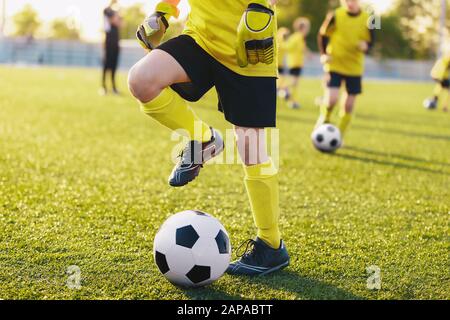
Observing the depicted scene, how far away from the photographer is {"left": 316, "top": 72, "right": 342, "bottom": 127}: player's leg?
7.39 meters

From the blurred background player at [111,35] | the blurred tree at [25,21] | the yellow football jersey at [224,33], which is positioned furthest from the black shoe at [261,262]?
the blurred tree at [25,21]

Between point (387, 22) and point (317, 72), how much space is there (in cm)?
2000

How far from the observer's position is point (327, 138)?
6879 millimetres

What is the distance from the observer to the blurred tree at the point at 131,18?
70.6m

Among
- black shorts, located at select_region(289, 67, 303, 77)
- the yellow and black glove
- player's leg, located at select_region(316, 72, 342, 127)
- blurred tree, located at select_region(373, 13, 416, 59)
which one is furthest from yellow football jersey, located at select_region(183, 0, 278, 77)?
blurred tree, located at select_region(373, 13, 416, 59)

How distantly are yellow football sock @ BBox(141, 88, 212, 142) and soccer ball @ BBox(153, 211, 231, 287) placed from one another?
0.44m

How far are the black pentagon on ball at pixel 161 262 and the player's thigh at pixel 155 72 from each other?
798mm

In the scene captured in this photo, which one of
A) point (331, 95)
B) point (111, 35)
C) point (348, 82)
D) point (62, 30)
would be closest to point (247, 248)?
point (331, 95)

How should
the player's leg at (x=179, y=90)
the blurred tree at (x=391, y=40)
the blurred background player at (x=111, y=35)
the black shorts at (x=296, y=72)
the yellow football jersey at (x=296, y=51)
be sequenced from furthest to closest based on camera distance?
the blurred tree at (x=391, y=40), the yellow football jersey at (x=296, y=51), the black shorts at (x=296, y=72), the blurred background player at (x=111, y=35), the player's leg at (x=179, y=90)

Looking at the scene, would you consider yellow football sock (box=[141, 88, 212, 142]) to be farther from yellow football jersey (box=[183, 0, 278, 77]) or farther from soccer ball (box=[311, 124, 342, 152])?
soccer ball (box=[311, 124, 342, 152])

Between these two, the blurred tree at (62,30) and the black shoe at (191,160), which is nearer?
the black shoe at (191,160)

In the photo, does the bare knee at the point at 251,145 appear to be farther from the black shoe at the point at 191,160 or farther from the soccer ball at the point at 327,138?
the soccer ball at the point at 327,138
